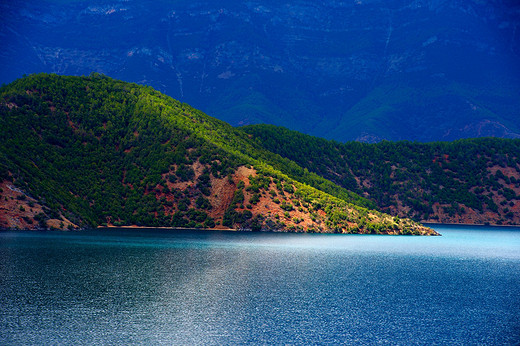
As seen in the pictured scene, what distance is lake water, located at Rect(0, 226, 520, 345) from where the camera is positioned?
25.2 m

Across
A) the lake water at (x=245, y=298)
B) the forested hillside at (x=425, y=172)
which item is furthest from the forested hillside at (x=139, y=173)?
the forested hillside at (x=425, y=172)

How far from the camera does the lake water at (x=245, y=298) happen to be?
82.5 feet

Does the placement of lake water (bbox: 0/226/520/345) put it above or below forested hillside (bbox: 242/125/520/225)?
below

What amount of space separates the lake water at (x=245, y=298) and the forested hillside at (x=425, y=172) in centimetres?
11546

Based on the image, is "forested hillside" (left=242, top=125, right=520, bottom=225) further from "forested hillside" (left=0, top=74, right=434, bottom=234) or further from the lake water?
the lake water

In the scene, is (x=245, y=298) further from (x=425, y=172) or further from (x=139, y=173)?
(x=425, y=172)

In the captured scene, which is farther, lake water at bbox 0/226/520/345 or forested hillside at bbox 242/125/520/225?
forested hillside at bbox 242/125/520/225

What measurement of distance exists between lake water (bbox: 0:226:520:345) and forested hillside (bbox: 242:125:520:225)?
11546 cm

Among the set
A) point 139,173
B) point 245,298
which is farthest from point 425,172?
point 245,298

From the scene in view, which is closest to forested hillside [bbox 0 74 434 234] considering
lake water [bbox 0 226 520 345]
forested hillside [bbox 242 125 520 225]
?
lake water [bbox 0 226 520 345]

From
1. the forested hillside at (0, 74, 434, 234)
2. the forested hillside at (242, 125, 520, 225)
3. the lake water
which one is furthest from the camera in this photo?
the forested hillside at (242, 125, 520, 225)

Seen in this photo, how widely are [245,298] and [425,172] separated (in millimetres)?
159286

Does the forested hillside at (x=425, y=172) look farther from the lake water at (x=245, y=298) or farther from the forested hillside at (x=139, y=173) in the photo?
the lake water at (x=245, y=298)

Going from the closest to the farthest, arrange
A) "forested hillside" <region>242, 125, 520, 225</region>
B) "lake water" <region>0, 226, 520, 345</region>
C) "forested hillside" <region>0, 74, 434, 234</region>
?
"lake water" <region>0, 226, 520, 345</region>
"forested hillside" <region>0, 74, 434, 234</region>
"forested hillside" <region>242, 125, 520, 225</region>
